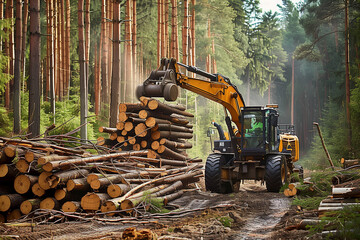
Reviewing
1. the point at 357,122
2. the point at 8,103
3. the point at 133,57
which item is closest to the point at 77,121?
the point at 8,103

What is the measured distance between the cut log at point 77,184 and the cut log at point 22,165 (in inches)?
34.3

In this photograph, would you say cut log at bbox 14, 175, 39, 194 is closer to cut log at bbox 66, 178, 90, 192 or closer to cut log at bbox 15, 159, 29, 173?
cut log at bbox 15, 159, 29, 173

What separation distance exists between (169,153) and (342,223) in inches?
371

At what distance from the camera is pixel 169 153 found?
15195 mm

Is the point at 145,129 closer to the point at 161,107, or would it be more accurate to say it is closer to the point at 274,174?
the point at 161,107

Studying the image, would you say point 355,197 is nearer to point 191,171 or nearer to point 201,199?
point 201,199

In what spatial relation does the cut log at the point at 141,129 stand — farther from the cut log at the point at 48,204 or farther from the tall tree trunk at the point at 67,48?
the tall tree trunk at the point at 67,48

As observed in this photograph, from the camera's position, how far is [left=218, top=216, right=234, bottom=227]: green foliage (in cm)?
836

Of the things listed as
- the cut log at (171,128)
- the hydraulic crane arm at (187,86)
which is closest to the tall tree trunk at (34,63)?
the cut log at (171,128)

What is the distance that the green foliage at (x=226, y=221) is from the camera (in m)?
8.36

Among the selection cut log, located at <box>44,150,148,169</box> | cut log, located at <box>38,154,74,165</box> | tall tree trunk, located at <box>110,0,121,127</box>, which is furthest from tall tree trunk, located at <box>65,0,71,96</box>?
cut log, located at <box>38,154,74,165</box>

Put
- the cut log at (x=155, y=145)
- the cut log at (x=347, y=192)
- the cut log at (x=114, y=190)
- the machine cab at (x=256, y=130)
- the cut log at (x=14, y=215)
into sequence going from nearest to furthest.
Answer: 1. the cut log at (x=347, y=192)
2. the cut log at (x=14, y=215)
3. the cut log at (x=114, y=190)
4. the machine cab at (x=256, y=130)
5. the cut log at (x=155, y=145)

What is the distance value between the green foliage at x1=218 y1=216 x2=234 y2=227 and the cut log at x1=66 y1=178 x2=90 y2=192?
2.90m

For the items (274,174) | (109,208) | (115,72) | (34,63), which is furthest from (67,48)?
(109,208)
